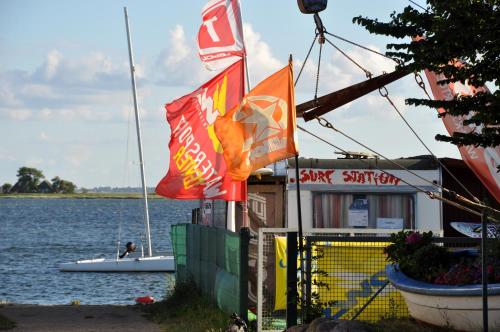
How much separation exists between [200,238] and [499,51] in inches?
282

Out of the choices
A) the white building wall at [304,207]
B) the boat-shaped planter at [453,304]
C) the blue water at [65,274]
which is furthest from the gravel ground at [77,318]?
the boat-shaped planter at [453,304]

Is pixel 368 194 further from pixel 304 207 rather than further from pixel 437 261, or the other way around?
pixel 437 261

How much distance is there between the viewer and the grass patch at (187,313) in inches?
592

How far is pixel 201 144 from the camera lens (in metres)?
17.3

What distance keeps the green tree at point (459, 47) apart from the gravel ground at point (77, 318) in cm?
539

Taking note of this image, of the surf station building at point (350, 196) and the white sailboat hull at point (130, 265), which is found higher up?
the surf station building at point (350, 196)

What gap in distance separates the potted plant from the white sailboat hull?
98.0 ft

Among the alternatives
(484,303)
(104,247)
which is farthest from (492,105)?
(104,247)

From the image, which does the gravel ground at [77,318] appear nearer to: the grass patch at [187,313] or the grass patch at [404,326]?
the grass patch at [187,313]

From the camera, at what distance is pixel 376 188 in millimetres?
20547

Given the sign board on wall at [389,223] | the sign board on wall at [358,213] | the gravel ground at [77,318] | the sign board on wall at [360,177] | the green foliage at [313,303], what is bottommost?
the gravel ground at [77,318]

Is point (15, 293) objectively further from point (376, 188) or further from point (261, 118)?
point (261, 118)

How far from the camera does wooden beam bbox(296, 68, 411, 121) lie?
16109 mm

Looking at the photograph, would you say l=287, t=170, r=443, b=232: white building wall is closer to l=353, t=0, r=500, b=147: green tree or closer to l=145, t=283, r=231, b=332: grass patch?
l=145, t=283, r=231, b=332: grass patch
